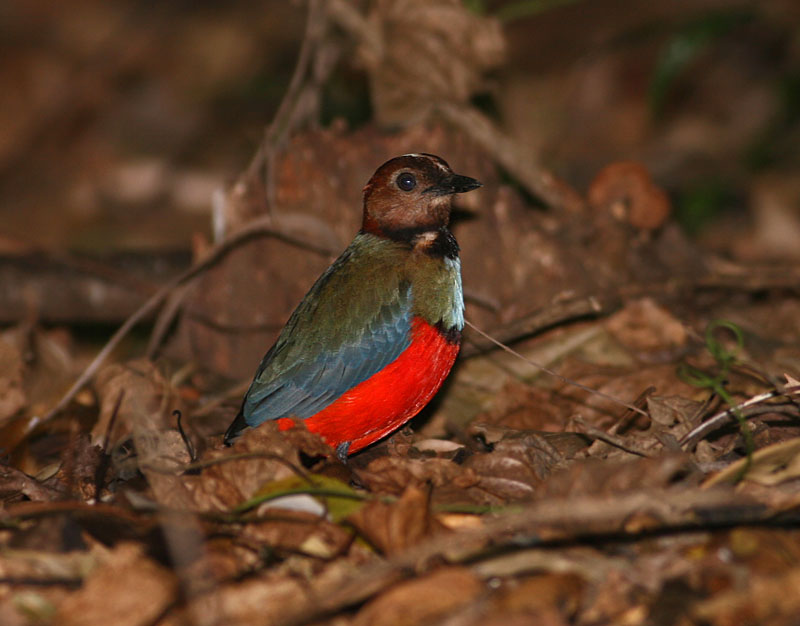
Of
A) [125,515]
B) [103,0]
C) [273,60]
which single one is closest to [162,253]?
[125,515]

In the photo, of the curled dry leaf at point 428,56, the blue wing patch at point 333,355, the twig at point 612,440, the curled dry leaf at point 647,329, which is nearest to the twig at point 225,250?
the curled dry leaf at point 428,56

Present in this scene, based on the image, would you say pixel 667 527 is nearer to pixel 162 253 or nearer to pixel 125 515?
pixel 125 515

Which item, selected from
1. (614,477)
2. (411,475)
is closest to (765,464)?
(614,477)

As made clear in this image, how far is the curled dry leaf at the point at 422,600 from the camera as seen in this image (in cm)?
264

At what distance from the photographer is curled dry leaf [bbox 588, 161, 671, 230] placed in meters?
5.75

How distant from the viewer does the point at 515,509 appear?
3211mm

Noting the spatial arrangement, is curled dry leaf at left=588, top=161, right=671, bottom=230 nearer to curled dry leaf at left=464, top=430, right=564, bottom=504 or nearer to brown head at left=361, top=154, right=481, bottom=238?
brown head at left=361, top=154, right=481, bottom=238

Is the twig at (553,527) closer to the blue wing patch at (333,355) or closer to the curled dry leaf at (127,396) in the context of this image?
the blue wing patch at (333,355)

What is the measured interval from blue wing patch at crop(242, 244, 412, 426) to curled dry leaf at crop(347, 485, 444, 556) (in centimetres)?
96

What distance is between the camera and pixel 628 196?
19.0ft

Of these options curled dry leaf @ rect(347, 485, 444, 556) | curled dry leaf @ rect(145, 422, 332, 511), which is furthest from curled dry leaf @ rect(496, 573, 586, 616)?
curled dry leaf @ rect(145, 422, 332, 511)

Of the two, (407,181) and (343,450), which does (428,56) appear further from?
(343,450)

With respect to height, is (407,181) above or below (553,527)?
above

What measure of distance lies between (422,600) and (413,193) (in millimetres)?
2148
